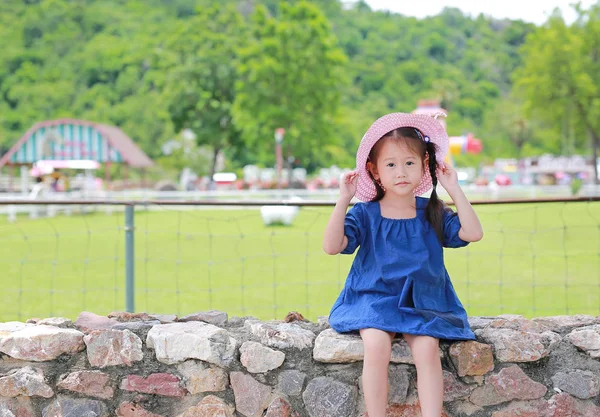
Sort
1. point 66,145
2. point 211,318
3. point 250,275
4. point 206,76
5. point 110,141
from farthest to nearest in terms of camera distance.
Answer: point 206,76, point 110,141, point 66,145, point 250,275, point 211,318

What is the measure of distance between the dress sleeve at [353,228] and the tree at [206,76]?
3982 centimetres

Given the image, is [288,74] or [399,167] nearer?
[399,167]

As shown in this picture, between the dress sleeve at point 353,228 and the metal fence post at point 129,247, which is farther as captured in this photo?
the metal fence post at point 129,247

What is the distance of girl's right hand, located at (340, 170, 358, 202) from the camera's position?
2515 mm

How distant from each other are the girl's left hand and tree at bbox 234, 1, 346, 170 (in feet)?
104

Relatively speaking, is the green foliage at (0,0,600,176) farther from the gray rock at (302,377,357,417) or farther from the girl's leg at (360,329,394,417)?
the girl's leg at (360,329,394,417)

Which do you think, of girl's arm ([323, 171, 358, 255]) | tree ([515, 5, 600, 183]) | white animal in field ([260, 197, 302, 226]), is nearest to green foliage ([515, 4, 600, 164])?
tree ([515, 5, 600, 183])

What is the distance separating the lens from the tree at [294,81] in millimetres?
33969

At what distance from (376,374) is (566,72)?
37.4m

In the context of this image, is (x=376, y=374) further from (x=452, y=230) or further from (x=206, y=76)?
(x=206, y=76)

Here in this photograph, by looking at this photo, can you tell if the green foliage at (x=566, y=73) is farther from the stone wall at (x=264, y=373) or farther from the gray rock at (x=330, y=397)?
the gray rock at (x=330, y=397)

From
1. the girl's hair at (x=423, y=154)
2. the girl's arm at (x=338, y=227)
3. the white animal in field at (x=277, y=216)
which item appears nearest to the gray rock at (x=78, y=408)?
the girl's arm at (x=338, y=227)

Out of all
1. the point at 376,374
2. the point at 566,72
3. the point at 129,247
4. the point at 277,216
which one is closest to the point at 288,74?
A: the point at 566,72

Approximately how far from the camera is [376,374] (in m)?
2.31
